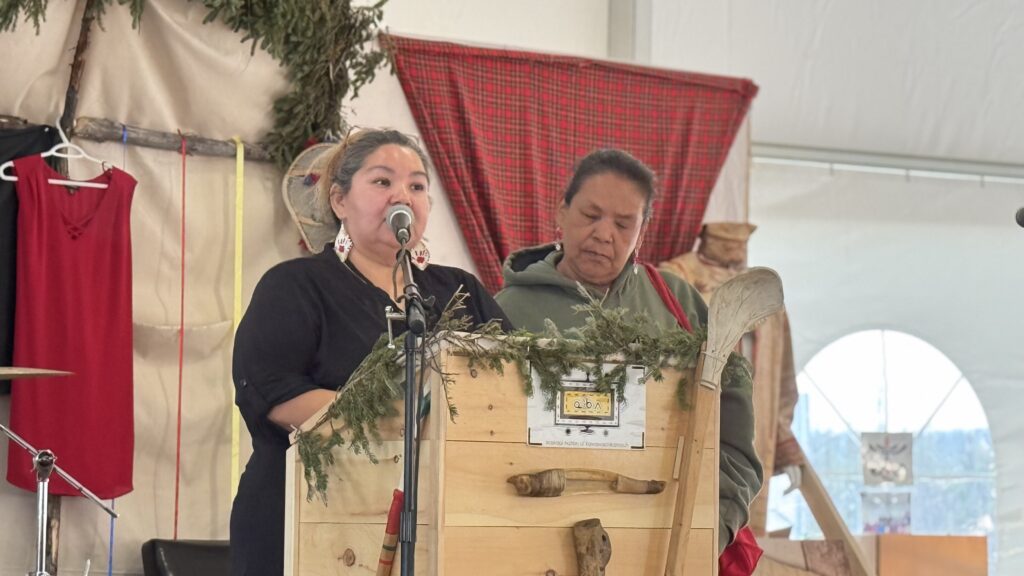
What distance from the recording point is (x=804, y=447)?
19.4 feet

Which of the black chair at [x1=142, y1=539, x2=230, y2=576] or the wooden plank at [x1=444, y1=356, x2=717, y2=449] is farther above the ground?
the wooden plank at [x1=444, y1=356, x2=717, y2=449]

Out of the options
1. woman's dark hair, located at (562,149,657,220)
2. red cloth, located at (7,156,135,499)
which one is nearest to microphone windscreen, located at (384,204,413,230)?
woman's dark hair, located at (562,149,657,220)

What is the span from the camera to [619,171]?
304 centimetres

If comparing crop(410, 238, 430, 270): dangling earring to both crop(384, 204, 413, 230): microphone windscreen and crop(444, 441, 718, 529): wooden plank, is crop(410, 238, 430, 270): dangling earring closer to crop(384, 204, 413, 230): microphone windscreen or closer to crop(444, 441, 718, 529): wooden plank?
crop(384, 204, 413, 230): microphone windscreen

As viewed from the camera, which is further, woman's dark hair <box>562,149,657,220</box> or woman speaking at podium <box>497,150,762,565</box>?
woman's dark hair <box>562,149,657,220</box>

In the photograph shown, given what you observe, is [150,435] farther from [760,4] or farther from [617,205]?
[760,4]

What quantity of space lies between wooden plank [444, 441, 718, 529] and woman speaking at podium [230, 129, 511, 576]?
368 millimetres

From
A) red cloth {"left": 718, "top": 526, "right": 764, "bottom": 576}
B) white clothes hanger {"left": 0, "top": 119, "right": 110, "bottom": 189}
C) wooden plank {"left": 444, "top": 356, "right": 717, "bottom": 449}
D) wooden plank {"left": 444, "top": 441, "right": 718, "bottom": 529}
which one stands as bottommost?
red cloth {"left": 718, "top": 526, "right": 764, "bottom": 576}

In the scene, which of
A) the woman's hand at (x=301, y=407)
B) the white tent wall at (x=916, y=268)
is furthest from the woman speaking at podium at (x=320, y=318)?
the white tent wall at (x=916, y=268)

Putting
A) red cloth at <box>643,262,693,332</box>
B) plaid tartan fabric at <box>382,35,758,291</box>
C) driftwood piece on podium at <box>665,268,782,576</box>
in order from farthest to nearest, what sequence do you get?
plaid tartan fabric at <box>382,35,758,291</box> < red cloth at <box>643,262,693,332</box> < driftwood piece on podium at <box>665,268,782,576</box>

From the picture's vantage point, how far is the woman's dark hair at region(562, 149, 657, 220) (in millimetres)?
3039

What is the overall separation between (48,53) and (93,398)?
1.10 metres

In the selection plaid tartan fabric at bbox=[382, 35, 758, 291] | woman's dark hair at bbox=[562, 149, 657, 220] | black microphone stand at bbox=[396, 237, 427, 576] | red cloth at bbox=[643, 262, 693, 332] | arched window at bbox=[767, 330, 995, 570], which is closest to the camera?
black microphone stand at bbox=[396, 237, 427, 576]

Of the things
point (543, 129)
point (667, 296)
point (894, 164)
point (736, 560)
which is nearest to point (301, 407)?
point (736, 560)
